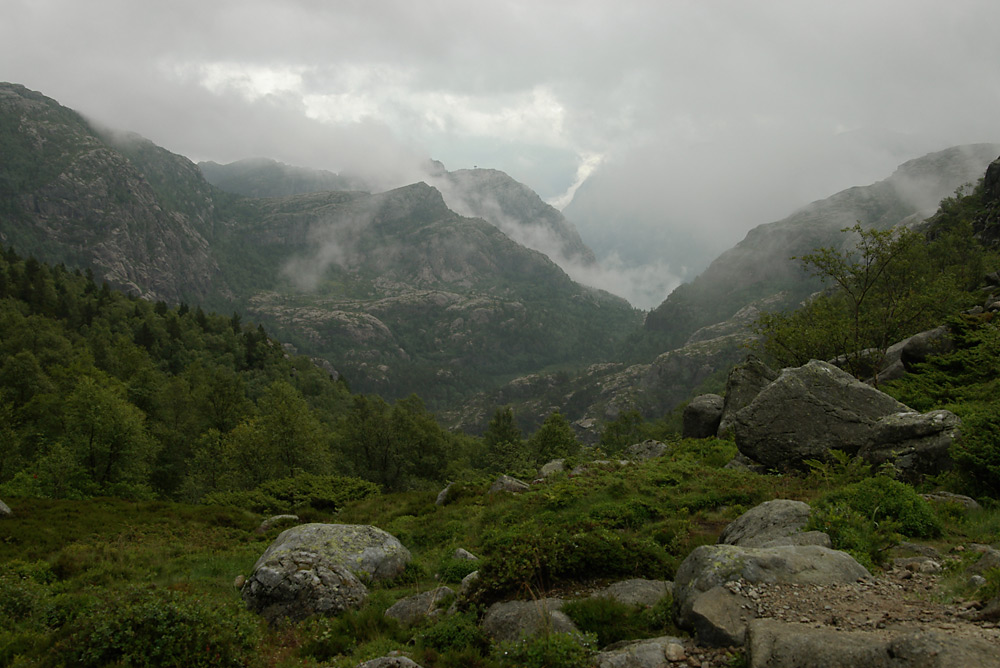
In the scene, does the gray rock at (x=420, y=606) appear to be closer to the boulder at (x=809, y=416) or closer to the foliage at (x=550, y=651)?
the foliage at (x=550, y=651)

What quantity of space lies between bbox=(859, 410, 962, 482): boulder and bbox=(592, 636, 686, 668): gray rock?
1309 cm

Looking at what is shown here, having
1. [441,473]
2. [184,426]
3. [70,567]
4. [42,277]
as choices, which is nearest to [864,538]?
[70,567]

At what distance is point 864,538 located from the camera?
39.4 feet

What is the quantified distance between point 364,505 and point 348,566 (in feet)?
64.4

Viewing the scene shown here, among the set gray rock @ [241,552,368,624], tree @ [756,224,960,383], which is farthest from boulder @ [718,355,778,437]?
gray rock @ [241,552,368,624]

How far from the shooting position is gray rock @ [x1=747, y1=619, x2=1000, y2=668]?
20.1ft

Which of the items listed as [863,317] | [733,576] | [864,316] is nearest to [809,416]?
[733,576]

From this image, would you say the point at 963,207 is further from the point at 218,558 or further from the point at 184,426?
the point at 184,426

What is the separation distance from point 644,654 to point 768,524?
6576mm

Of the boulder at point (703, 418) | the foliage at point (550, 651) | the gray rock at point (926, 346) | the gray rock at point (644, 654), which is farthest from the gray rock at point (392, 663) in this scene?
the gray rock at point (926, 346)

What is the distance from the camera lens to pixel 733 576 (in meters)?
9.66

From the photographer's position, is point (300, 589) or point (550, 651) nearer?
point (550, 651)

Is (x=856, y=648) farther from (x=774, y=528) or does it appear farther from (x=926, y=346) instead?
(x=926, y=346)

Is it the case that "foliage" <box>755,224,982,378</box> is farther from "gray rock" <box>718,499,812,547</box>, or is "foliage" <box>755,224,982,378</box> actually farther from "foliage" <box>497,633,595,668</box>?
"foliage" <box>497,633,595,668</box>
